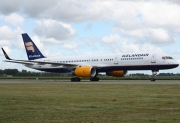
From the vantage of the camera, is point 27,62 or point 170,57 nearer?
point 170,57

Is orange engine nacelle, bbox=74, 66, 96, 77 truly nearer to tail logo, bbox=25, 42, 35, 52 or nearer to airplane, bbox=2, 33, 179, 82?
airplane, bbox=2, 33, 179, 82

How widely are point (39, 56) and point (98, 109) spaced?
Result: 4759cm

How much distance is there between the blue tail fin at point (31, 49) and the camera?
60.2m

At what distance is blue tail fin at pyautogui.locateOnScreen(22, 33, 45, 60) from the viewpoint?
197 feet

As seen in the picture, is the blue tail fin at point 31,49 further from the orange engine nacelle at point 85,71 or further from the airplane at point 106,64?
the orange engine nacelle at point 85,71

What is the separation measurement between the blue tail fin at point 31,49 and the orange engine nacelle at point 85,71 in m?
12.8

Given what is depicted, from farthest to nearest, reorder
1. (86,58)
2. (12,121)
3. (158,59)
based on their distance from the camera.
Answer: (86,58) → (158,59) → (12,121)

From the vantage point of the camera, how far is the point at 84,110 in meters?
13.1

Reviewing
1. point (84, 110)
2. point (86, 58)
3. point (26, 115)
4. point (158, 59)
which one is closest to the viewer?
point (26, 115)

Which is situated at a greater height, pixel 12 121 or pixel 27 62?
pixel 27 62

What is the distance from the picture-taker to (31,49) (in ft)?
197

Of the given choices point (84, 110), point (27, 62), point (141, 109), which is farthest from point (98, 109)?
point (27, 62)

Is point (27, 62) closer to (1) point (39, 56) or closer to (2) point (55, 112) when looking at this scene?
(1) point (39, 56)

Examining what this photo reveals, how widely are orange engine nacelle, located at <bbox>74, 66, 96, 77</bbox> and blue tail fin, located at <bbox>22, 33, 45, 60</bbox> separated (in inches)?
503
